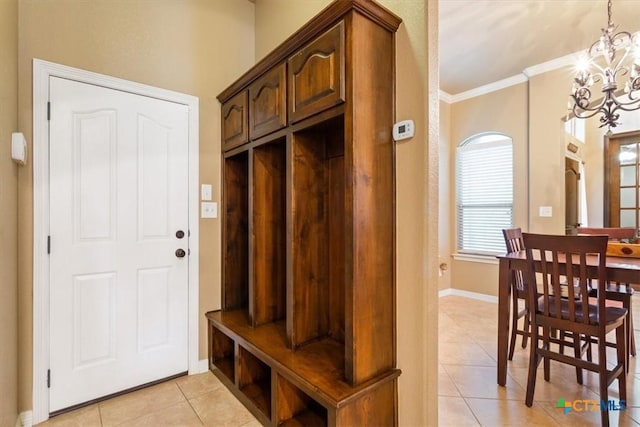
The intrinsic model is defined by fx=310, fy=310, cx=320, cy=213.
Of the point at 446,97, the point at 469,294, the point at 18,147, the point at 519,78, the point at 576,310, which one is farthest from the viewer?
the point at 446,97

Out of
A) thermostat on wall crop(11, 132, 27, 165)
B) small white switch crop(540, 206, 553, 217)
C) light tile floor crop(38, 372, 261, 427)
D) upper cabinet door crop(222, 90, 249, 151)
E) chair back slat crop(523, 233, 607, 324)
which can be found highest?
upper cabinet door crop(222, 90, 249, 151)

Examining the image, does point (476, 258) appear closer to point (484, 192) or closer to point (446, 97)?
point (484, 192)

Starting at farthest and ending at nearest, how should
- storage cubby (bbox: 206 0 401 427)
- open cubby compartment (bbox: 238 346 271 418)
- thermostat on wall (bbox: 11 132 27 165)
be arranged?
open cubby compartment (bbox: 238 346 271 418), thermostat on wall (bbox: 11 132 27 165), storage cubby (bbox: 206 0 401 427)

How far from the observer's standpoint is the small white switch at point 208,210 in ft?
8.13

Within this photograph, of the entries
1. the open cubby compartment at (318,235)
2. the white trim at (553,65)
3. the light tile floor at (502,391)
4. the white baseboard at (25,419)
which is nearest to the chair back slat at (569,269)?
the light tile floor at (502,391)

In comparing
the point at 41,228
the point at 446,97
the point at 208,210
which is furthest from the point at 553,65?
the point at 41,228

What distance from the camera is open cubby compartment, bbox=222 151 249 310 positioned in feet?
8.37

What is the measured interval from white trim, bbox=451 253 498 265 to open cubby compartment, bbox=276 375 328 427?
10.9ft

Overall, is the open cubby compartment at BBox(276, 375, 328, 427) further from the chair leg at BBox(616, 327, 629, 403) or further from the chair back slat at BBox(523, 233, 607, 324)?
the chair leg at BBox(616, 327, 629, 403)

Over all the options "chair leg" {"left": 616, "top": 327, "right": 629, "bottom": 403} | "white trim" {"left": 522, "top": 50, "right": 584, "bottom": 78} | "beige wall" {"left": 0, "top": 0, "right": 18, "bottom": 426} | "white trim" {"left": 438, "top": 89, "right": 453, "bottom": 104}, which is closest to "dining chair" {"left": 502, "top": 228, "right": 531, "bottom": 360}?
"chair leg" {"left": 616, "top": 327, "right": 629, "bottom": 403}

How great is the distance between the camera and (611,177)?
500 cm

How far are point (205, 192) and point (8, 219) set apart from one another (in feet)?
3.74

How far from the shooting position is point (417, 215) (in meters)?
1.54

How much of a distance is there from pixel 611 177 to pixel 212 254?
617 cm
